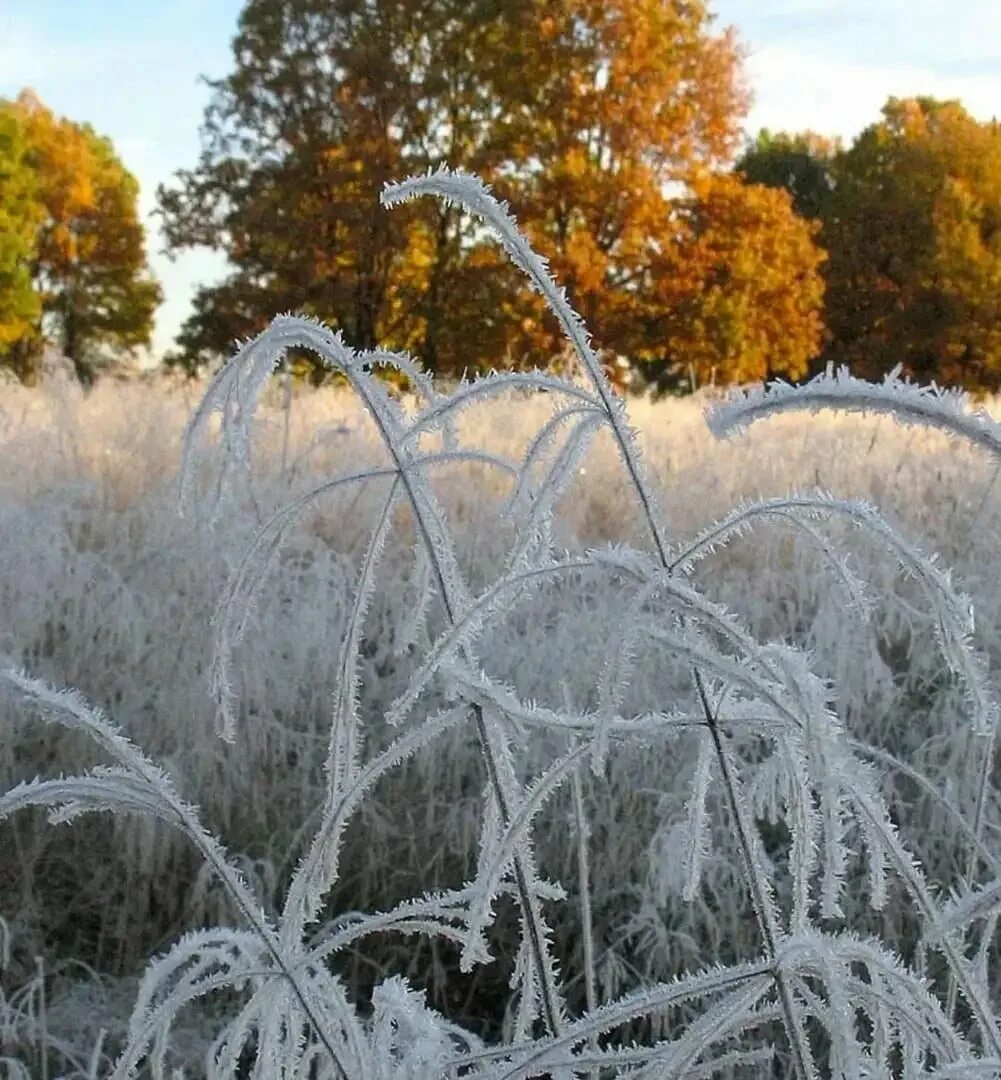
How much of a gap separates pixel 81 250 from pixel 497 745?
19834 millimetres

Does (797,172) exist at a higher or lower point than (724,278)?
higher

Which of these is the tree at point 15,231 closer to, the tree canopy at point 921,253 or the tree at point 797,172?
the tree canopy at point 921,253

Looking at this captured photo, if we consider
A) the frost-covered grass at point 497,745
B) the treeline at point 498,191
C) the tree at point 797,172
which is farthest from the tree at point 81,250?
the frost-covered grass at point 497,745

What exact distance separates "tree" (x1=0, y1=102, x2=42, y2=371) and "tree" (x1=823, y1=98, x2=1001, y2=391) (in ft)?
34.2

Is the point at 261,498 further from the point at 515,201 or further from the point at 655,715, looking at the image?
the point at 515,201

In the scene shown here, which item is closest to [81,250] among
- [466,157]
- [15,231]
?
[15,231]

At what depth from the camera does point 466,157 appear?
435 inches

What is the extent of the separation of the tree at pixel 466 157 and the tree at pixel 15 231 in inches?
223

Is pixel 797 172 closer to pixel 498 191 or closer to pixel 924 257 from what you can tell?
pixel 924 257

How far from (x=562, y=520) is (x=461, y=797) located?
1099 millimetres

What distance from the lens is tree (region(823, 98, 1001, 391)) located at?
14.3 m

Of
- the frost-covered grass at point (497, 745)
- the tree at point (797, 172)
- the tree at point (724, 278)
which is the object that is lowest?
the frost-covered grass at point (497, 745)

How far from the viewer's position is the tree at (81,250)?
18812 mm

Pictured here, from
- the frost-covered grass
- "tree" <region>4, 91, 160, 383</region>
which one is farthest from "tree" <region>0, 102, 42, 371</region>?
the frost-covered grass
